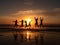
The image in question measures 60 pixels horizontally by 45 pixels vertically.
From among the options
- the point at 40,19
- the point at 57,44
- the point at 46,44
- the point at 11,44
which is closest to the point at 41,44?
the point at 46,44

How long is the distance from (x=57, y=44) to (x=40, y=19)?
26.4 m

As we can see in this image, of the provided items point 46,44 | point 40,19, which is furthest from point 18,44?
point 40,19

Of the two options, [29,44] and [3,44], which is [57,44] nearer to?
[29,44]

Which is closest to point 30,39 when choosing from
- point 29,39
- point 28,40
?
point 29,39

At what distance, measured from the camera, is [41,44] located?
18.0m

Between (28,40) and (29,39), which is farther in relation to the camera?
(29,39)

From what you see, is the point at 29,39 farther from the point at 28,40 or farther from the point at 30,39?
the point at 28,40

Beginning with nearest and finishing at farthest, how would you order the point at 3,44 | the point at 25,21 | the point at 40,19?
the point at 3,44 → the point at 40,19 → the point at 25,21

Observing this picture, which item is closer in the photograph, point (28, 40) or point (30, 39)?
point (28, 40)

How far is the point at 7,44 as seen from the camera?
1764 cm

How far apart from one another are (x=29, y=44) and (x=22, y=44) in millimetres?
842

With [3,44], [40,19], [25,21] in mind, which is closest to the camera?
[3,44]

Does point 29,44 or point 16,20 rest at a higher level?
point 16,20

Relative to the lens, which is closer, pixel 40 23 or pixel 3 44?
pixel 3 44
